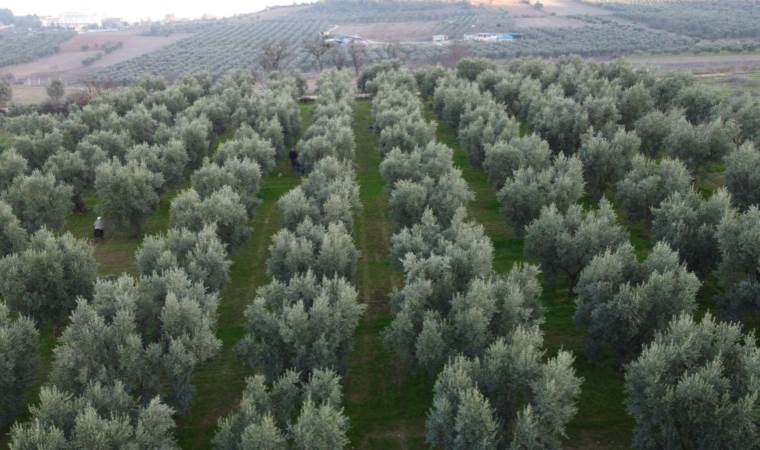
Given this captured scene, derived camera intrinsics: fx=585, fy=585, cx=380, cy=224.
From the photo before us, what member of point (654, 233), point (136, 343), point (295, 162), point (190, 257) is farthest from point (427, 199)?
point (295, 162)

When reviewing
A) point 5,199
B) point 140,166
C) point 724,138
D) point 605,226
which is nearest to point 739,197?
point 724,138

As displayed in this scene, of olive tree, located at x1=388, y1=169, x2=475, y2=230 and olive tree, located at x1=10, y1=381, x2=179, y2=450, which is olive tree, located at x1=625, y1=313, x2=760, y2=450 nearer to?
olive tree, located at x1=10, y1=381, x2=179, y2=450

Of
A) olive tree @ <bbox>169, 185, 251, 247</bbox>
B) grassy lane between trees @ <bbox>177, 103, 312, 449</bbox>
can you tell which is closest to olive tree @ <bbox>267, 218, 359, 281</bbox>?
grassy lane between trees @ <bbox>177, 103, 312, 449</bbox>

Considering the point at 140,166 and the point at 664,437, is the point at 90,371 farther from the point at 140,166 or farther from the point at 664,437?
the point at 140,166

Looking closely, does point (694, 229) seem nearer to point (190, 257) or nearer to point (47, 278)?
point (190, 257)

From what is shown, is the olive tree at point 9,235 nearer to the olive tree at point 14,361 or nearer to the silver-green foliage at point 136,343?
the olive tree at point 14,361

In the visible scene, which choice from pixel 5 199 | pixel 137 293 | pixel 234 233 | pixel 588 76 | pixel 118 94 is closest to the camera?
pixel 137 293

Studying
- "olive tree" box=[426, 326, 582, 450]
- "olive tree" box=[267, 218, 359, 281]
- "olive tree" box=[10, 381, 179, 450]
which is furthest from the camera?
"olive tree" box=[267, 218, 359, 281]

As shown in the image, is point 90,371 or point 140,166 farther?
point 140,166
